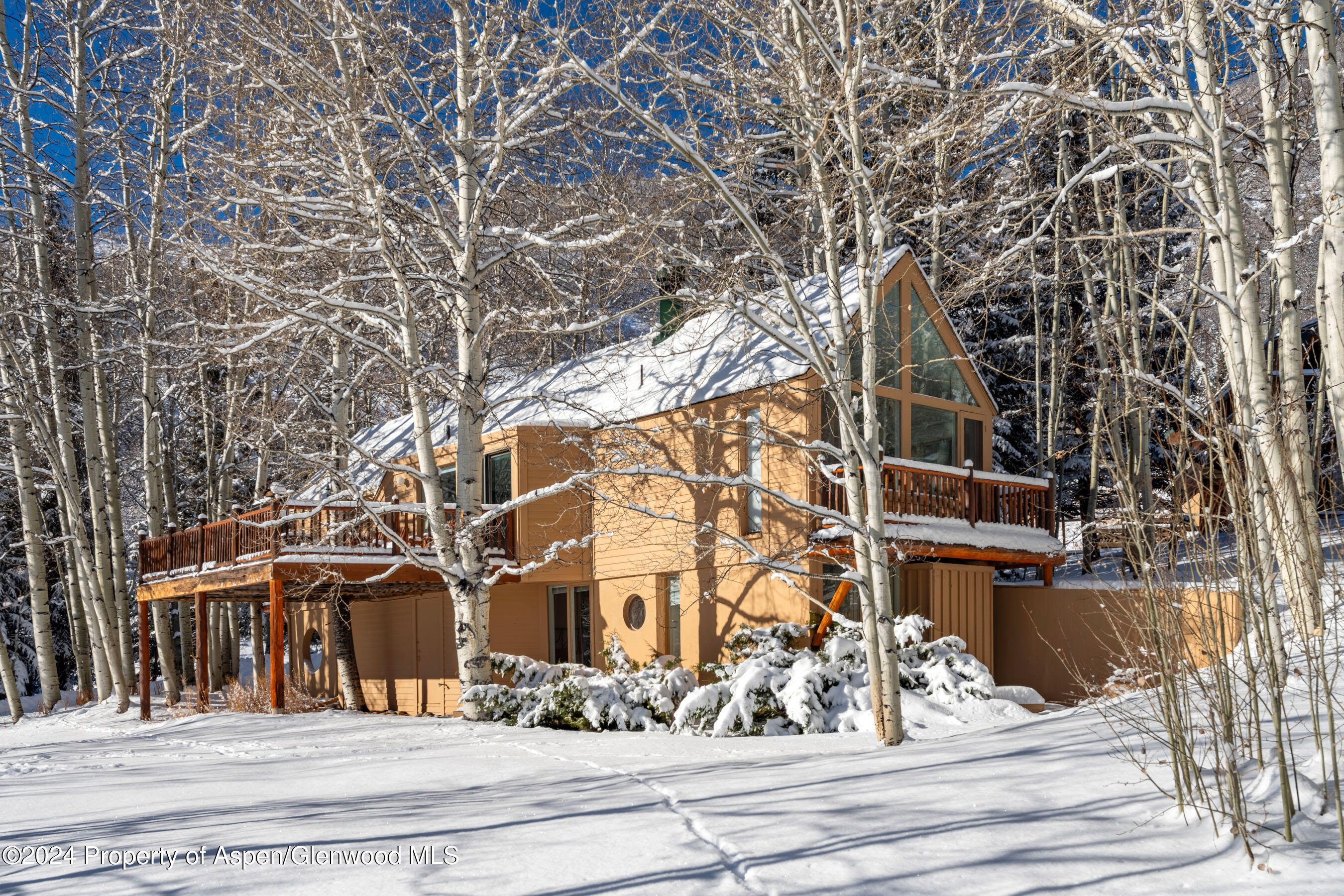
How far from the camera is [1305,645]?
14.6ft

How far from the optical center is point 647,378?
18.2 m

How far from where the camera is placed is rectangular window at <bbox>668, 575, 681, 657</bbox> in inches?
650

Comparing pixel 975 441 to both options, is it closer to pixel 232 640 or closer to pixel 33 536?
pixel 33 536

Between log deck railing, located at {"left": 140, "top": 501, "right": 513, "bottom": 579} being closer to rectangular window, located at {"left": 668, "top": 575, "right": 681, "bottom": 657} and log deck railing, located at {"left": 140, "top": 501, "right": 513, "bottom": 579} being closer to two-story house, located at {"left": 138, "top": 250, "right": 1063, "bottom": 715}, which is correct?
two-story house, located at {"left": 138, "top": 250, "right": 1063, "bottom": 715}

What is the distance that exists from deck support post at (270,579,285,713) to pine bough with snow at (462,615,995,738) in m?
3.41

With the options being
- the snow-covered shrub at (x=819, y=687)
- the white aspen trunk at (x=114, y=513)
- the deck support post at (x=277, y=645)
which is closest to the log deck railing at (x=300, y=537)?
the deck support post at (x=277, y=645)

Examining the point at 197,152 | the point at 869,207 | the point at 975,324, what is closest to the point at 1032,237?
the point at 869,207

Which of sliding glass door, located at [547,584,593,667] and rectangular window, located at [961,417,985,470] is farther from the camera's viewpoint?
sliding glass door, located at [547,584,593,667]

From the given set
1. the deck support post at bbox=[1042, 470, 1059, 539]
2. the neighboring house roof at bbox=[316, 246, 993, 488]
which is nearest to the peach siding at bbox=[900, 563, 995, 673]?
the deck support post at bbox=[1042, 470, 1059, 539]

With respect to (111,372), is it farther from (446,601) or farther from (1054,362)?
(1054,362)

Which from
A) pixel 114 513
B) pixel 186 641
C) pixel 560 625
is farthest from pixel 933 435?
pixel 186 641

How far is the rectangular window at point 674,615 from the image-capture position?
54.1 ft

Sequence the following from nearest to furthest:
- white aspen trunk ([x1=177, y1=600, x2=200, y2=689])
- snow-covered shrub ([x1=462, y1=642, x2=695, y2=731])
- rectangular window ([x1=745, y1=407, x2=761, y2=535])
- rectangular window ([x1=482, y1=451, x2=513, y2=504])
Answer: snow-covered shrub ([x1=462, y1=642, x2=695, y2=731]) → rectangular window ([x1=745, y1=407, x2=761, y2=535]) → rectangular window ([x1=482, y1=451, x2=513, y2=504]) → white aspen trunk ([x1=177, y1=600, x2=200, y2=689])

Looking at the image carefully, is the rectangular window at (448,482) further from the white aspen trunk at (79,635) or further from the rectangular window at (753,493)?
the white aspen trunk at (79,635)
